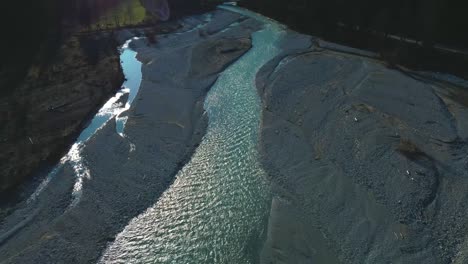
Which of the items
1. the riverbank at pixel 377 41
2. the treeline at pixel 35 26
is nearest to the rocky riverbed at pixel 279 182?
the riverbank at pixel 377 41

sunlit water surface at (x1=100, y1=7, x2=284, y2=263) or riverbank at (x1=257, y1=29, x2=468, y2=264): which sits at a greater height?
riverbank at (x1=257, y1=29, x2=468, y2=264)

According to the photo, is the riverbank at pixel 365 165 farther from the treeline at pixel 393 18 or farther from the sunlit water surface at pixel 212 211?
the treeline at pixel 393 18

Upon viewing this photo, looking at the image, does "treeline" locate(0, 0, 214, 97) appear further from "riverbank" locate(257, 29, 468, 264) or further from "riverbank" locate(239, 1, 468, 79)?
"riverbank" locate(257, 29, 468, 264)

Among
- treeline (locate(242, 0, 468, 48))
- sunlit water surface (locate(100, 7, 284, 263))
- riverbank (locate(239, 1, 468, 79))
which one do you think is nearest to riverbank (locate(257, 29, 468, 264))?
sunlit water surface (locate(100, 7, 284, 263))

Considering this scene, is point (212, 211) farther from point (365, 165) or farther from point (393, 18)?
point (393, 18)

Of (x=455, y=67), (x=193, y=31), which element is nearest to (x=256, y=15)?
(x=193, y=31)

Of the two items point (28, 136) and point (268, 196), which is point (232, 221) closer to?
point (268, 196)
